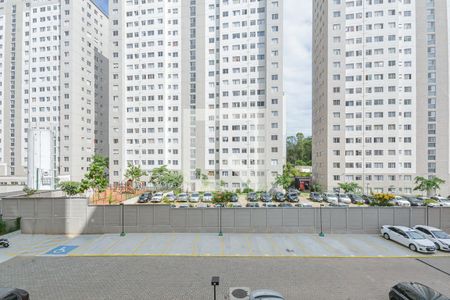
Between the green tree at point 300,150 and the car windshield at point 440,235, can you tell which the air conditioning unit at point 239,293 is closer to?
the car windshield at point 440,235

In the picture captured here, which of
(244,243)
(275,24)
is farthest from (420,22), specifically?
(244,243)

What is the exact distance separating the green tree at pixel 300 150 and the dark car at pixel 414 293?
297 feet

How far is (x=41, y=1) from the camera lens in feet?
195

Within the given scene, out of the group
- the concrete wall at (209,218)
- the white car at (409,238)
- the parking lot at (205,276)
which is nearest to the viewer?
the parking lot at (205,276)

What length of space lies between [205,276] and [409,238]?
49.5 feet

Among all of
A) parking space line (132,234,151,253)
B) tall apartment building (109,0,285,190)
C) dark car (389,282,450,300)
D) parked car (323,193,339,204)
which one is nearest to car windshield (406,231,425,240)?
dark car (389,282,450,300)

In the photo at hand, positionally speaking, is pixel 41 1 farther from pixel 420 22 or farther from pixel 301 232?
pixel 420 22

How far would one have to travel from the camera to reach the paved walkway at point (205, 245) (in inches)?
626

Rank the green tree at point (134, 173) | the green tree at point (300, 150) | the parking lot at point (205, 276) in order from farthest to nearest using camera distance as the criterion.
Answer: the green tree at point (300, 150) < the green tree at point (134, 173) < the parking lot at point (205, 276)

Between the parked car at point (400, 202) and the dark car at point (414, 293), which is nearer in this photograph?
the dark car at point (414, 293)

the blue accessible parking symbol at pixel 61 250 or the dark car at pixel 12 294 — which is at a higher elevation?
the dark car at pixel 12 294

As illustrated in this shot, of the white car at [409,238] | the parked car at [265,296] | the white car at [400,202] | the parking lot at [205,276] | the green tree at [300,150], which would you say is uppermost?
the green tree at [300,150]

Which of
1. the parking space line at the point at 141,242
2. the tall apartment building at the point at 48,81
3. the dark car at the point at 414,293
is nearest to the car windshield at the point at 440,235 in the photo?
the dark car at the point at 414,293

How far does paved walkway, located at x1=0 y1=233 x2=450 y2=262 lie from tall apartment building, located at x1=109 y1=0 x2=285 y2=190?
30.6 metres
